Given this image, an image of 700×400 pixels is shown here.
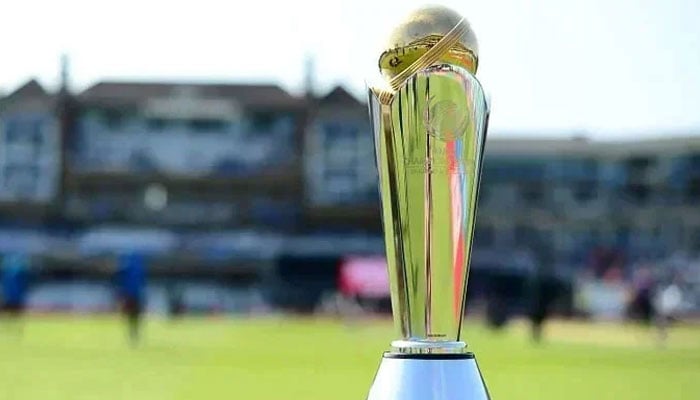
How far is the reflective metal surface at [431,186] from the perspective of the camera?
12.9ft

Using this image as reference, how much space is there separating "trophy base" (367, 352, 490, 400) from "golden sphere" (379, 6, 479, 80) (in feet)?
2.88

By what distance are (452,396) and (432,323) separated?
265mm

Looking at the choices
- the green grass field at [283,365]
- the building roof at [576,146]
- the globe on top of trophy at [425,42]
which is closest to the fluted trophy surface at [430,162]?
the globe on top of trophy at [425,42]

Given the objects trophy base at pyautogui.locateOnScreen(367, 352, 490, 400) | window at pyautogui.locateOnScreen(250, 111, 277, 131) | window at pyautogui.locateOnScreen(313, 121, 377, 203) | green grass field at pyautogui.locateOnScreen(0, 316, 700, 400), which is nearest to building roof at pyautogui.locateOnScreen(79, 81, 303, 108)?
window at pyautogui.locateOnScreen(250, 111, 277, 131)

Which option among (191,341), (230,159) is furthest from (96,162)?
(191,341)

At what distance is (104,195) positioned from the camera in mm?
51062

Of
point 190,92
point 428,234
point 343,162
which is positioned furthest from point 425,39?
point 190,92

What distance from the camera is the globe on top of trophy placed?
3861mm

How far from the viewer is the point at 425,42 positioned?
152 inches

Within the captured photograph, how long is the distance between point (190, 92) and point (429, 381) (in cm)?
4958

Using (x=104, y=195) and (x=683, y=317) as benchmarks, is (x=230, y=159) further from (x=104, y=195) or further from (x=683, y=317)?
(x=683, y=317)

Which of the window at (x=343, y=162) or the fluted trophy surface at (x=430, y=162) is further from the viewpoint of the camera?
the window at (x=343, y=162)

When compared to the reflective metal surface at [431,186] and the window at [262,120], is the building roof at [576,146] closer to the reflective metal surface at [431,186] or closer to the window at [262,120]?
the window at [262,120]

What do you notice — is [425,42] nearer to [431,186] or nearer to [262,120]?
[431,186]
